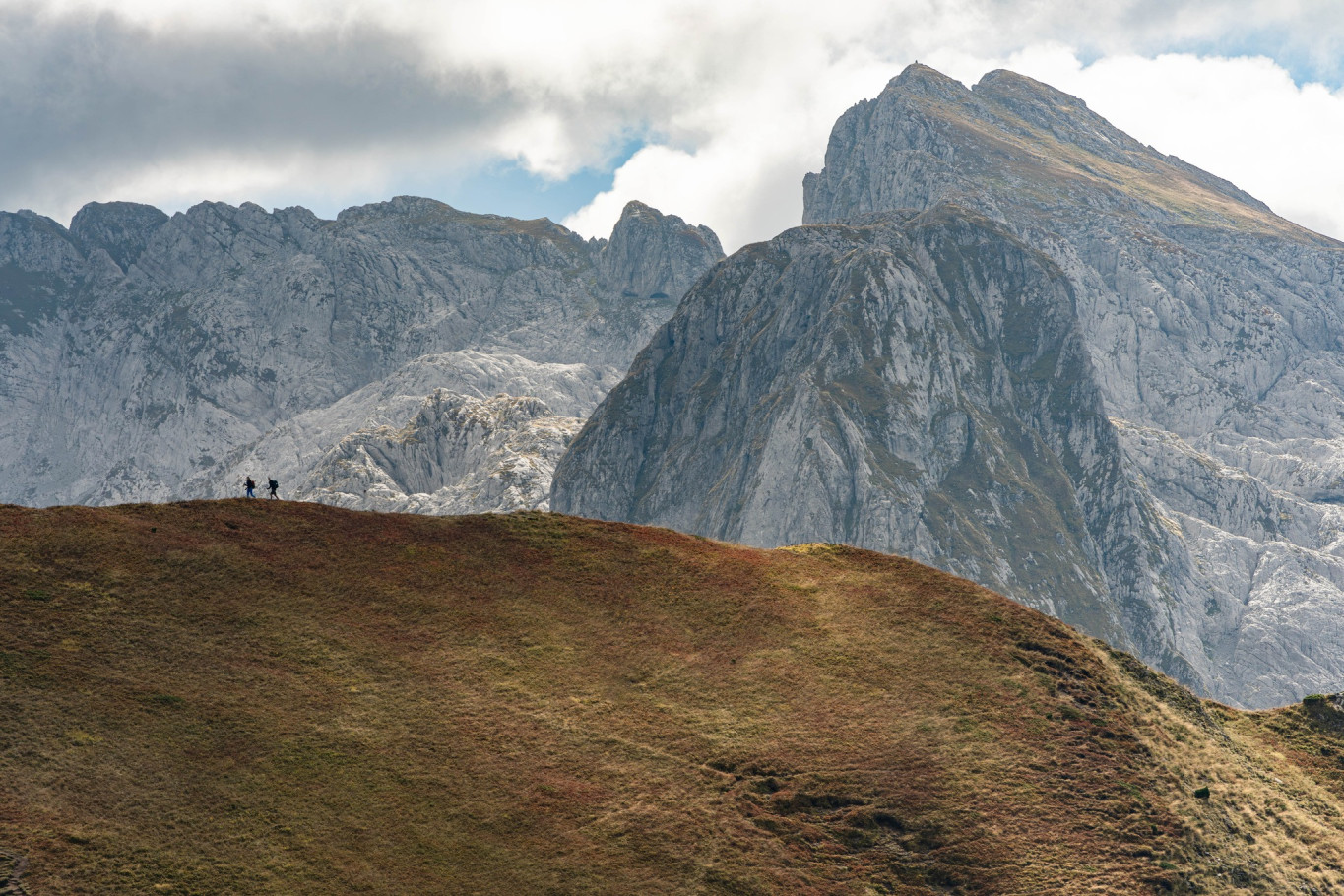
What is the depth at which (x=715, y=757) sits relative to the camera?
65812 millimetres

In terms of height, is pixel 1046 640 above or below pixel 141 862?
above

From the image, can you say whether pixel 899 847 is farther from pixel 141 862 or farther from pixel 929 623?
pixel 141 862

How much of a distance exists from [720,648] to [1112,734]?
2568 cm

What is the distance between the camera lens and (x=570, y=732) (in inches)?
2603

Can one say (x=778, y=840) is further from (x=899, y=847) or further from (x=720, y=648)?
(x=720, y=648)

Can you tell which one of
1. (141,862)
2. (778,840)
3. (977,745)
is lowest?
(141,862)

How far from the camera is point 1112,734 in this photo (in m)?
72.2

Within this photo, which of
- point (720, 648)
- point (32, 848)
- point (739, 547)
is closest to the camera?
point (32, 848)

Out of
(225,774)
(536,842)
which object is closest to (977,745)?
(536,842)

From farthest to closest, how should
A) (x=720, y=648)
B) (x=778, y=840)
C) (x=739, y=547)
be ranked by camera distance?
(x=739, y=547)
(x=720, y=648)
(x=778, y=840)

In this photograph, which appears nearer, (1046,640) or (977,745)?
(977,745)

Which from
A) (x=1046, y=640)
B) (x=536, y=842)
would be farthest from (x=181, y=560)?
(x=1046, y=640)

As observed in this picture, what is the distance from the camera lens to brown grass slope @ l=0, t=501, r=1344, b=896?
55312mm

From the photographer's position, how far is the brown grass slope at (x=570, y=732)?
5531 cm
